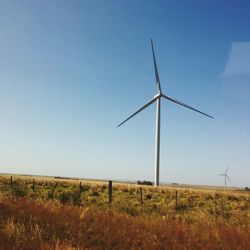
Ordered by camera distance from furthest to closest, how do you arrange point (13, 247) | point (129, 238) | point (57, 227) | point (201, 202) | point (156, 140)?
point (156, 140) → point (201, 202) → point (57, 227) → point (129, 238) → point (13, 247)

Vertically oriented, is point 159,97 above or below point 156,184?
above

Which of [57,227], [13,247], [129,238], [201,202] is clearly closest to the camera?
[13,247]

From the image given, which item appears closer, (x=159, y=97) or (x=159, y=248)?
(x=159, y=248)

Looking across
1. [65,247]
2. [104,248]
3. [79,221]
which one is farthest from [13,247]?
[79,221]

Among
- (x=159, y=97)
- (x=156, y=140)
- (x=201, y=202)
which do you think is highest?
(x=159, y=97)

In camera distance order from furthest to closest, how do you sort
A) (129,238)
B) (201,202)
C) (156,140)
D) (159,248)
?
(156,140), (201,202), (129,238), (159,248)

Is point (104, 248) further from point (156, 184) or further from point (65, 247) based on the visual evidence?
point (156, 184)

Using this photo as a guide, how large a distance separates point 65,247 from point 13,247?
3.08ft

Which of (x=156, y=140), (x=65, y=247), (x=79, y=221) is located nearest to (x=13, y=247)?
(x=65, y=247)

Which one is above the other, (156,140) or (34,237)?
(156,140)

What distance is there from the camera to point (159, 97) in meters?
62.2

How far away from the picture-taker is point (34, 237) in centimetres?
827

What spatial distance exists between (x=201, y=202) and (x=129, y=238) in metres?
30.1

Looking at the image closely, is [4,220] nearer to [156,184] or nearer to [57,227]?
[57,227]
